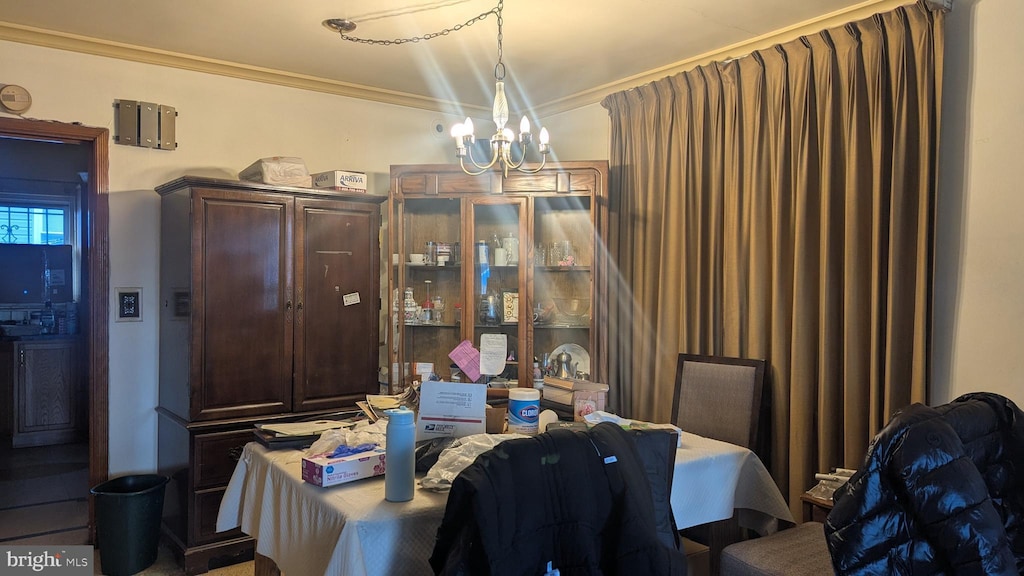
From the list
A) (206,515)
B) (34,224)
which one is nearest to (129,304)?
(206,515)

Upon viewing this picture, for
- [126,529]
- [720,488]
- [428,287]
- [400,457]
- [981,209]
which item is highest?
[981,209]

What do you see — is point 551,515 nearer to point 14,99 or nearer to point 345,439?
point 345,439

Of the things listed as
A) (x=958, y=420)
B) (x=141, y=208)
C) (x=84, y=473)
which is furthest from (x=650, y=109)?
(x=84, y=473)

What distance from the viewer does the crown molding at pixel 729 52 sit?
2.81 meters

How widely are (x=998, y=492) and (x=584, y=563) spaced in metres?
1.10

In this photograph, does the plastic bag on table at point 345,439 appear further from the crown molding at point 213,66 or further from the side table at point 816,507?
the crown molding at point 213,66

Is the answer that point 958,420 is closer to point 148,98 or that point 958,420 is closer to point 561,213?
point 561,213

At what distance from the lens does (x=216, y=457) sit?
3.30 meters

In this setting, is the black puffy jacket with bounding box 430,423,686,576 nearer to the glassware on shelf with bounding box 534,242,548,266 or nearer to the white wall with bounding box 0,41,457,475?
the glassware on shelf with bounding box 534,242,548,266

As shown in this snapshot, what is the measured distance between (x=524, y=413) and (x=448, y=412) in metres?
0.29

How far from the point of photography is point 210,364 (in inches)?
130

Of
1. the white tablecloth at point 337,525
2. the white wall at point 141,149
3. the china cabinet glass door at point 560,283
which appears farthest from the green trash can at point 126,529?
the china cabinet glass door at point 560,283

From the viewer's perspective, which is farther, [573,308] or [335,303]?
[573,308]

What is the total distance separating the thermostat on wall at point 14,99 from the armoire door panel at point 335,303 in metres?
1.35
